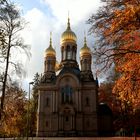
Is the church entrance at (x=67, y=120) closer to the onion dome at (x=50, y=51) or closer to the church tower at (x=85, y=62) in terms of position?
the church tower at (x=85, y=62)

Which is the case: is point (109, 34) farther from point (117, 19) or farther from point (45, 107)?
point (45, 107)

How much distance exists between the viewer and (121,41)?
14.1m

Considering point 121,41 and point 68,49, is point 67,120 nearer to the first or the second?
point 68,49

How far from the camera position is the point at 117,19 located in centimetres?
1346

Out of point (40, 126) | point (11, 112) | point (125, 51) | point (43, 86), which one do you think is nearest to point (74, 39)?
point (43, 86)

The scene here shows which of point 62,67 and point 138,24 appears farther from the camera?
point 62,67

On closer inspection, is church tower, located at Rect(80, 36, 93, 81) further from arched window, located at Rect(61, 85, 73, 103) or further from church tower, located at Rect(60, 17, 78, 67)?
arched window, located at Rect(61, 85, 73, 103)

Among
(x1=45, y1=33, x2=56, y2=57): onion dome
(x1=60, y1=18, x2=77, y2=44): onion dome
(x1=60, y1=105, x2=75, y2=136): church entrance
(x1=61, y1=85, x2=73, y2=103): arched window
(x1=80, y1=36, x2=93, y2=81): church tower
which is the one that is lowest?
(x1=60, y1=105, x2=75, y2=136): church entrance

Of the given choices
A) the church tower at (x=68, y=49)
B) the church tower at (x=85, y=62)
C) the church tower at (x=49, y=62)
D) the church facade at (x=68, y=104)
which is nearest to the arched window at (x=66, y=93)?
the church facade at (x=68, y=104)

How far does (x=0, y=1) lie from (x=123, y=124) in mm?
43136

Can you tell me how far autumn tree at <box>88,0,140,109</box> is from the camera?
1343 cm

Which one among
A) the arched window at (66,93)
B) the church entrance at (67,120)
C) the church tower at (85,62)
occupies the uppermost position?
the church tower at (85,62)

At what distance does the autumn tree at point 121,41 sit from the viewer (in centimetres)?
1343

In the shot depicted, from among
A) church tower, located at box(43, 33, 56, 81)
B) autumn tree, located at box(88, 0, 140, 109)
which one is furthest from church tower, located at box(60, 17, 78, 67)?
autumn tree, located at box(88, 0, 140, 109)
